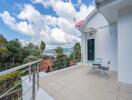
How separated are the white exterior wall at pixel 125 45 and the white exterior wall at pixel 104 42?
3.62m

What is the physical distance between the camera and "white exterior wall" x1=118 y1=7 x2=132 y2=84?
6.08m

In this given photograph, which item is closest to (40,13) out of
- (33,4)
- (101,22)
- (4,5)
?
(33,4)

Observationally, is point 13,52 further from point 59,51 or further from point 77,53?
point 77,53

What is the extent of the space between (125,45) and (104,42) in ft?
15.6

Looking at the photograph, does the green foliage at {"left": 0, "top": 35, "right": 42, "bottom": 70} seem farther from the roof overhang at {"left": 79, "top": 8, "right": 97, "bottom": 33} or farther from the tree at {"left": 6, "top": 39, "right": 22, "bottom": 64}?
the roof overhang at {"left": 79, "top": 8, "right": 97, "bottom": 33}

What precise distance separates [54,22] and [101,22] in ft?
42.3

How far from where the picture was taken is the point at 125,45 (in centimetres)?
626

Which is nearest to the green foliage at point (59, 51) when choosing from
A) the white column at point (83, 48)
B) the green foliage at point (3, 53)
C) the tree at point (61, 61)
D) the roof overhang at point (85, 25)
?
Answer: the tree at point (61, 61)

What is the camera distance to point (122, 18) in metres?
6.46

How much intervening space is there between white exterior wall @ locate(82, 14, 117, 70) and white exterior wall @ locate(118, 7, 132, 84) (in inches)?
142

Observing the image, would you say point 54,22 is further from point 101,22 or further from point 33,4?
point 101,22

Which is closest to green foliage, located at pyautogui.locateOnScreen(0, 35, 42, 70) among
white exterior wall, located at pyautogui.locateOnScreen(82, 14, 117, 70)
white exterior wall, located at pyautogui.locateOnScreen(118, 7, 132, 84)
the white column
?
the white column

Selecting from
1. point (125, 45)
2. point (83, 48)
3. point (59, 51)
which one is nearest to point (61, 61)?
point (83, 48)

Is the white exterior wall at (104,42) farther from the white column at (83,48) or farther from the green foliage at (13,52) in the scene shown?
the green foliage at (13,52)
